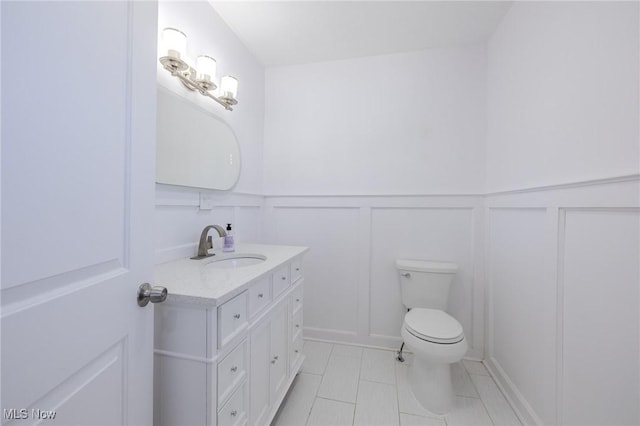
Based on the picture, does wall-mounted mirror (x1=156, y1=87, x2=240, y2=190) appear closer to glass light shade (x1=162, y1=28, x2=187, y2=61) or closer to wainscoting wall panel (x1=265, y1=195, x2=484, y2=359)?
glass light shade (x1=162, y1=28, x2=187, y2=61)

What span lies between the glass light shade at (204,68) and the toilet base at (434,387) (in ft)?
6.88

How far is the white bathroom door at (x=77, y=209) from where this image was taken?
413 mm

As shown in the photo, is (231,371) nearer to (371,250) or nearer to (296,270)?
(296,270)

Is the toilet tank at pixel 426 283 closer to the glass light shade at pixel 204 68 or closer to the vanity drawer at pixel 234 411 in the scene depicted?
the vanity drawer at pixel 234 411

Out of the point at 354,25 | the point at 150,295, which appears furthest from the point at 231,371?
the point at 354,25

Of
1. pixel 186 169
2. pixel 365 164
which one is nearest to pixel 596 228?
pixel 365 164

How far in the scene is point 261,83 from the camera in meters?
2.22

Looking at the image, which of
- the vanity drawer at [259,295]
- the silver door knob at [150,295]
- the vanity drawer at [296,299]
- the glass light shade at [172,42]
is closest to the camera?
the silver door knob at [150,295]

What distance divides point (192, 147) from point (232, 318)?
996 millimetres

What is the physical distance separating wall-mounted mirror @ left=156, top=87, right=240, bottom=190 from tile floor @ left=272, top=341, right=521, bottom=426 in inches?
56.2

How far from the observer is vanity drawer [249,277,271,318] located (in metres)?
1.07

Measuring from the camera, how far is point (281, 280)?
1365mm

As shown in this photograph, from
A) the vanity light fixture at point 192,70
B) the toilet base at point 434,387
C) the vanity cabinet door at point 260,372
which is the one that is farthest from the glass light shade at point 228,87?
the toilet base at point 434,387
